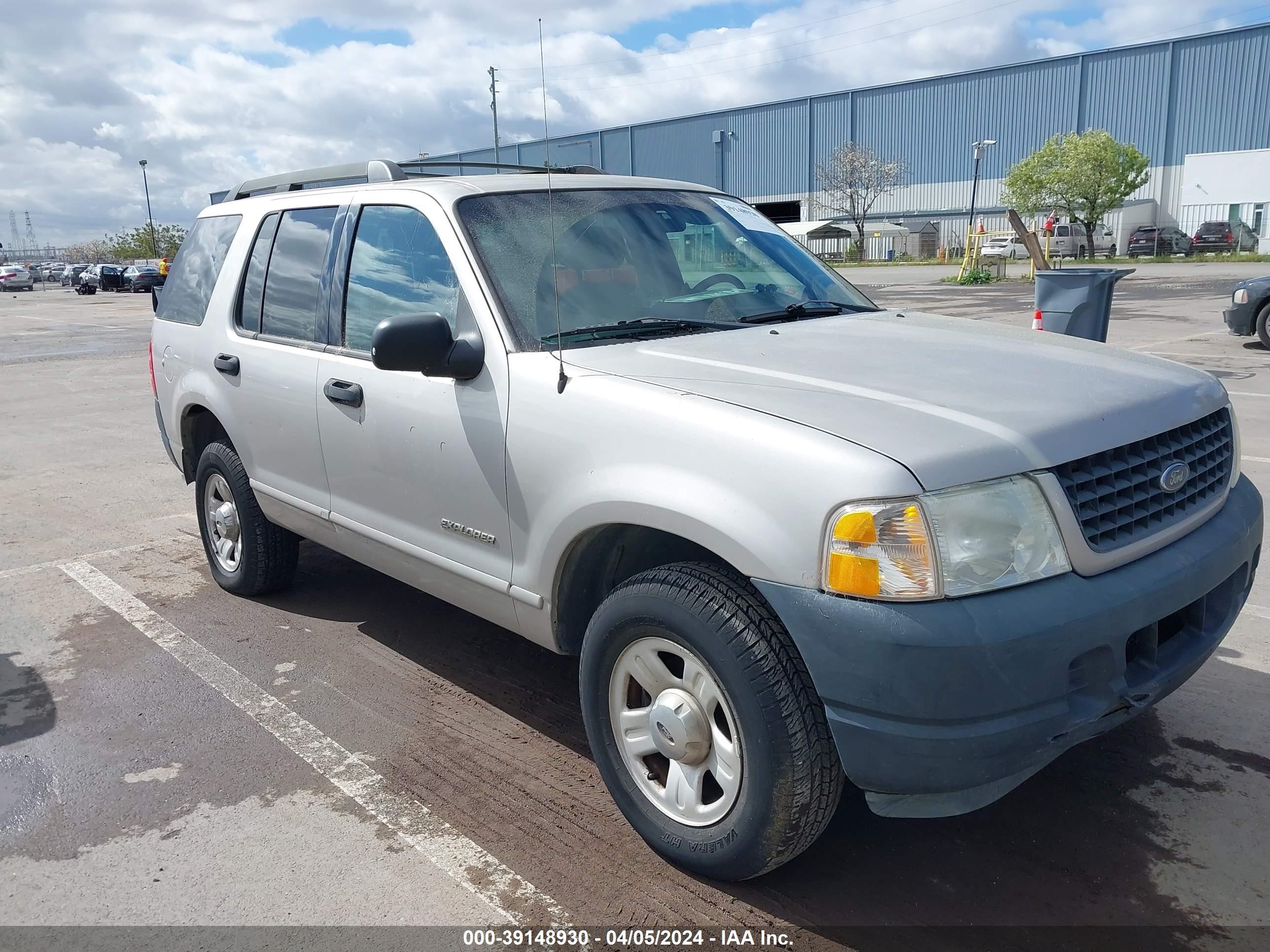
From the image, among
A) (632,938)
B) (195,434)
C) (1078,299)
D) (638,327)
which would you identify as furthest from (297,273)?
(1078,299)

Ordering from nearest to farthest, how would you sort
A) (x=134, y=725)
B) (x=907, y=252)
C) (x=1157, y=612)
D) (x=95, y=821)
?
(x=1157, y=612) → (x=95, y=821) → (x=134, y=725) → (x=907, y=252)

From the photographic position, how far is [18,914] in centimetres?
288

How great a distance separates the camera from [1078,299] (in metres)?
7.13

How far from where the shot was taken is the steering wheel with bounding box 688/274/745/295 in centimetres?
384

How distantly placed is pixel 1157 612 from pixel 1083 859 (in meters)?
0.81

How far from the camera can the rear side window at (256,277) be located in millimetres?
4695

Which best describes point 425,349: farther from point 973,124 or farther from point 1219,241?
point 973,124

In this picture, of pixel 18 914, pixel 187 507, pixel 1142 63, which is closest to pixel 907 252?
pixel 1142 63

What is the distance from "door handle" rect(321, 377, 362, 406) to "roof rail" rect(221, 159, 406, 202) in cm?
85

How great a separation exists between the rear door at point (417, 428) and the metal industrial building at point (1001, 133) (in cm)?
4633

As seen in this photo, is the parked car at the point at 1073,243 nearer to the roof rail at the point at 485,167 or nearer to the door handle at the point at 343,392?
the roof rail at the point at 485,167

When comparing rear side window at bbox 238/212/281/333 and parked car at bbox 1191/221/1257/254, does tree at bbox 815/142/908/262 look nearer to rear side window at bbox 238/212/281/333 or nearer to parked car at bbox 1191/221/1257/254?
parked car at bbox 1191/221/1257/254

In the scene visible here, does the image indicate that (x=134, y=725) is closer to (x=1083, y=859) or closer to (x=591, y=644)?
(x=591, y=644)

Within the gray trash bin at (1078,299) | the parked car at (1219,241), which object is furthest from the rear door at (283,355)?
the parked car at (1219,241)
